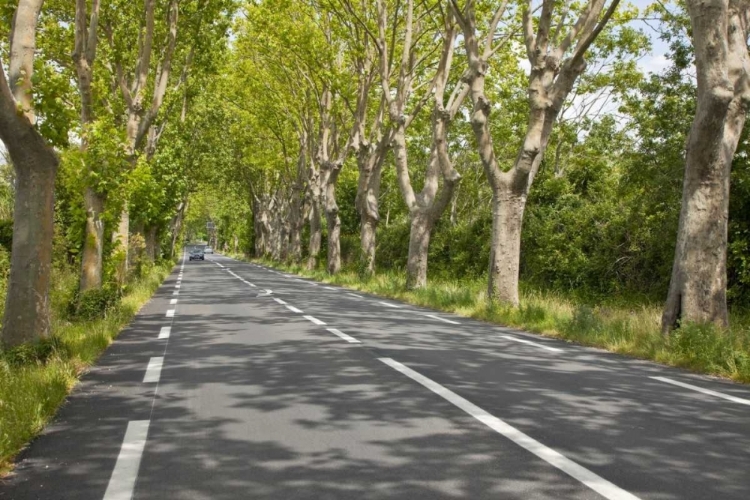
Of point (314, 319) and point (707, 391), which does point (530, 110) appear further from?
point (707, 391)

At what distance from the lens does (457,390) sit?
639 cm

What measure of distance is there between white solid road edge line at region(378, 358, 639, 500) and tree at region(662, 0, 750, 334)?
191 inches

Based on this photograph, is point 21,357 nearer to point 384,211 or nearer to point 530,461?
point 530,461

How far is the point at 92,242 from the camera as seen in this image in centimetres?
1381

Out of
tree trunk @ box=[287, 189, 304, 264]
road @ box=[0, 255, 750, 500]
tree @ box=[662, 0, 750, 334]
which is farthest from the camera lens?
tree trunk @ box=[287, 189, 304, 264]

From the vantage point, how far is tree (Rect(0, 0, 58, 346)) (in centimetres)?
759

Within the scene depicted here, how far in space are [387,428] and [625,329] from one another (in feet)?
21.6

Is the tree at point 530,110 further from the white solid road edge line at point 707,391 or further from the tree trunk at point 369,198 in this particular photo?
the tree trunk at point 369,198

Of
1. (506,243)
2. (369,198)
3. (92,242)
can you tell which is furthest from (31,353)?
(369,198)

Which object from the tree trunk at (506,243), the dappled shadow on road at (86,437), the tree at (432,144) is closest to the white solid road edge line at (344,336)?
the dappled shadow on road at (86,437)

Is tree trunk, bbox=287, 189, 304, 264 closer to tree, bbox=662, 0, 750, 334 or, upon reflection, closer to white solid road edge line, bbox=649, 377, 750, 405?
tree, bbox=662, 0, 750, 334

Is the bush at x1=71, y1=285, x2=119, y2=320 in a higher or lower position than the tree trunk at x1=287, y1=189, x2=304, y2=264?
lower

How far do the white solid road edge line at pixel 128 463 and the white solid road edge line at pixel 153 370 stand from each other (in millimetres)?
1770

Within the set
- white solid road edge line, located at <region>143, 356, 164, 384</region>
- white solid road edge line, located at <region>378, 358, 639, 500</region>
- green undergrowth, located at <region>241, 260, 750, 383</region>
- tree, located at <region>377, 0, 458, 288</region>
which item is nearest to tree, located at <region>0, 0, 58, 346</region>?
white solid road edge line, located at <region>143, 356, 164, 384</region>
